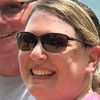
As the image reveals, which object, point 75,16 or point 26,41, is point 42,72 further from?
point 75,16

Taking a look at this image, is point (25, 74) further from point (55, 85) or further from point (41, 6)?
point (41, 6)

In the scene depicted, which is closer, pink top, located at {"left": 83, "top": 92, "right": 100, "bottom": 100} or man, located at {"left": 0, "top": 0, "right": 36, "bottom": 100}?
pink top, located at {"left": 83, "top": 92, "right": 100, "bottom": 100}

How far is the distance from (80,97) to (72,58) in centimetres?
27

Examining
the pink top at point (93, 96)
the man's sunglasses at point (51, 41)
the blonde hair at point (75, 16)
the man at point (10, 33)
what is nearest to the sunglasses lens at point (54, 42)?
the man's sunglasses at point (51, 41)

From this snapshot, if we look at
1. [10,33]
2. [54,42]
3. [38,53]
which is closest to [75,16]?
[54,42]

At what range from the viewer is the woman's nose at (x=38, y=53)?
2.28 meters

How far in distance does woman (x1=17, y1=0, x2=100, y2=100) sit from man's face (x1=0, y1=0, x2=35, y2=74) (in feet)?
3.31

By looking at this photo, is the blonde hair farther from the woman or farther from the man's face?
the man's face

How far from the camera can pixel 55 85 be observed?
2334 mm

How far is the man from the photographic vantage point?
3.40 metres

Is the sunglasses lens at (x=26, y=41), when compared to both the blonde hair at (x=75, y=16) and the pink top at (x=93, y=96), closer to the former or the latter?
the blonde hair at (x=75, y=16)

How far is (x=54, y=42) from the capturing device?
7.73ft

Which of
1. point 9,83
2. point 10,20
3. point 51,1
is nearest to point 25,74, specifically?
point 51,1

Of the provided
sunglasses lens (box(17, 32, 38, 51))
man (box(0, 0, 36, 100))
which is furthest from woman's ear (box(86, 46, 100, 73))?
man (box(0, 0, 36, 100))
